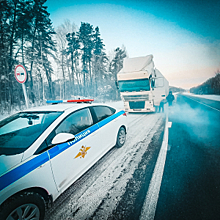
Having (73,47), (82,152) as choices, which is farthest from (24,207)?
(73,47)

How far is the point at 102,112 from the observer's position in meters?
3.37

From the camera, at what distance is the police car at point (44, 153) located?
1.41 m

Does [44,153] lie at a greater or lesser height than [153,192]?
greater

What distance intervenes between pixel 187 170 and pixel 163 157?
636 mm

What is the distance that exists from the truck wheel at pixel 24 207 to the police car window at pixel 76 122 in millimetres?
970

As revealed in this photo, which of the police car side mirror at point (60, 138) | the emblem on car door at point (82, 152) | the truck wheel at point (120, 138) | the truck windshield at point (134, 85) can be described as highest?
the truck windshield at point (134, 85)

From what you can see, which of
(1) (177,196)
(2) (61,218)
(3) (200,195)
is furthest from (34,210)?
(3) (200,195)

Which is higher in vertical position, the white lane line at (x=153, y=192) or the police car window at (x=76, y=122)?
the police car window at (x=76, y=122)

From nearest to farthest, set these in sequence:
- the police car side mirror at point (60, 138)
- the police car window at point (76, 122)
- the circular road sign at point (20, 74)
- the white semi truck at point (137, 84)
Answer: the police car side mirror at point (60, 138) < the police car window at point (76, 122) < the circular road sign at point (20, 74) < the white semi truck at point (137, 84)

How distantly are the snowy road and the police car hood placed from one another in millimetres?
1101

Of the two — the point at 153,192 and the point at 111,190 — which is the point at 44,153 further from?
the point at 153,192

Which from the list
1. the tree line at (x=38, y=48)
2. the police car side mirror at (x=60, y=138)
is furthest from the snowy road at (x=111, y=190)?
the tree line at (x=38, y=48)

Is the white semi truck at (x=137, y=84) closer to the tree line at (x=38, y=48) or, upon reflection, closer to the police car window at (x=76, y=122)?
the police car window at (x=76, y=122)

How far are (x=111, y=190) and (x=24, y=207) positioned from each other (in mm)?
1431
